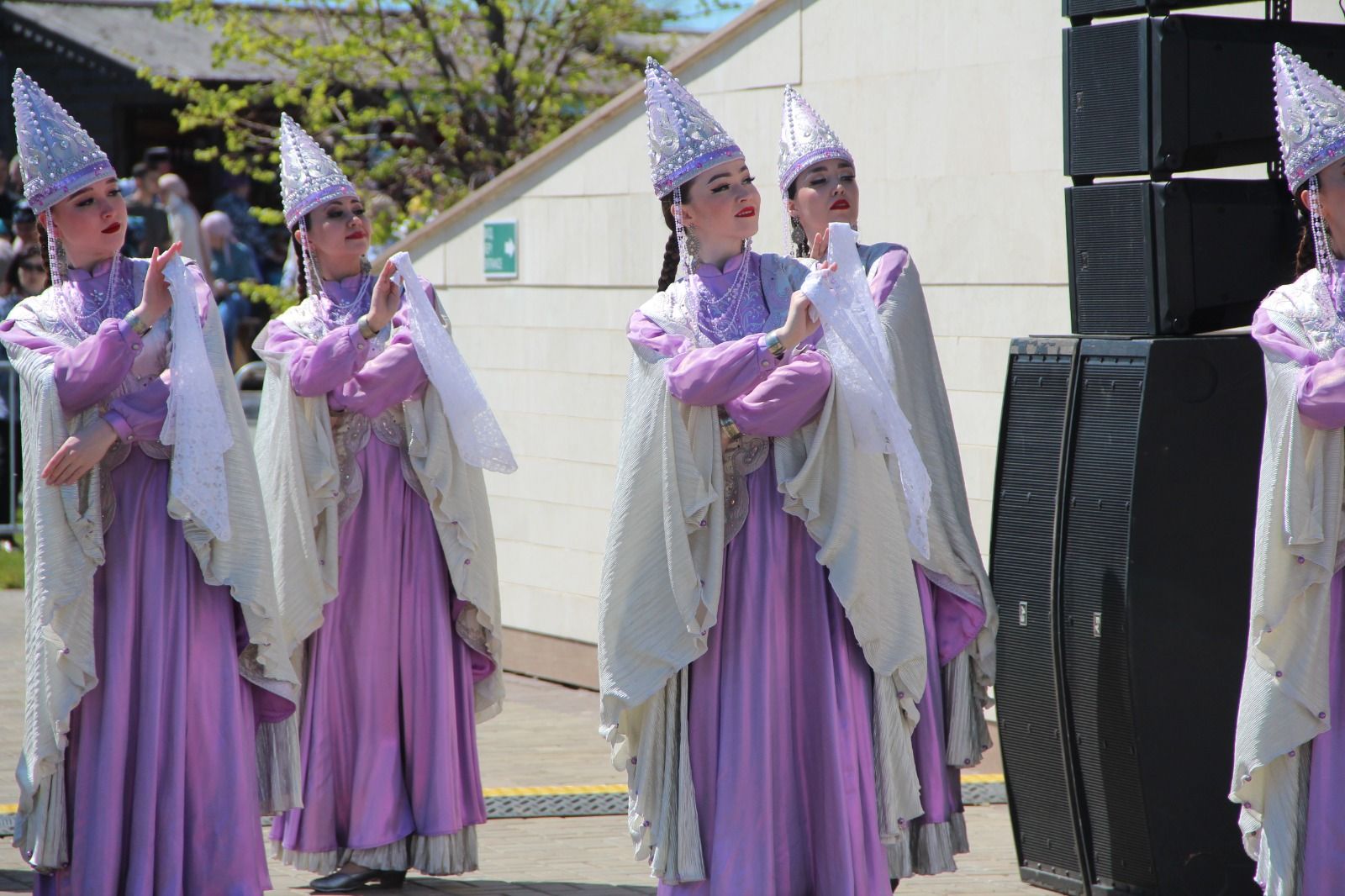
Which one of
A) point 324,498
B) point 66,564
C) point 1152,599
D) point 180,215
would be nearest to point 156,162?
point 180,215

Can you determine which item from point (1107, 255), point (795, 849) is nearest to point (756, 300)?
point (1107, 255)

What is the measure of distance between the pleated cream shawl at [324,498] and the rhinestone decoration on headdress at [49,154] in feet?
2.96

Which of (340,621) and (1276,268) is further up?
(1276,268)

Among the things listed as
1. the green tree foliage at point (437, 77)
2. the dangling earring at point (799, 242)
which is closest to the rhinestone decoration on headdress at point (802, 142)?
the dangling earring at point (799, 242)

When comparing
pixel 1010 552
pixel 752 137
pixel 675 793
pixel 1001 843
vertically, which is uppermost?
pixel 752 137

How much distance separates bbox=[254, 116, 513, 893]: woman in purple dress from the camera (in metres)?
5.78

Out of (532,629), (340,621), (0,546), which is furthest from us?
(0,546)

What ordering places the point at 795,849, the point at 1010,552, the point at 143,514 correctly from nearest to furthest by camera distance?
1. the point at 795,849
2. the point at 143,514
3. the point at 1010,552

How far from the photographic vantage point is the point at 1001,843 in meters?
6.18

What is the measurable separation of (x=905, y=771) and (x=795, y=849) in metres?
0.34

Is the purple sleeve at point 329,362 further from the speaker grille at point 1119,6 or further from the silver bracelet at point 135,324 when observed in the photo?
the speaker grille at point 1119,6

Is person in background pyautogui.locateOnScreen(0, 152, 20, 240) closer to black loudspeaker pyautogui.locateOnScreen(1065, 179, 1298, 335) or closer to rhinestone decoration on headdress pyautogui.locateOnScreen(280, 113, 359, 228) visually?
rhinestone decoration on headdress pyautogui.locateOnScreen(280, 113, 359, 228)

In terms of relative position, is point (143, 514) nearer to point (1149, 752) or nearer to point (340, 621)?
point (340, 621)

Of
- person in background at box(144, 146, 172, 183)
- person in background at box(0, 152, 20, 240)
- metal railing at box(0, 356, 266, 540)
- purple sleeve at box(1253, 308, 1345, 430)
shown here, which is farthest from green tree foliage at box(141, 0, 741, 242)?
purple sleeve at box(1253, 308, 1345, 430)
